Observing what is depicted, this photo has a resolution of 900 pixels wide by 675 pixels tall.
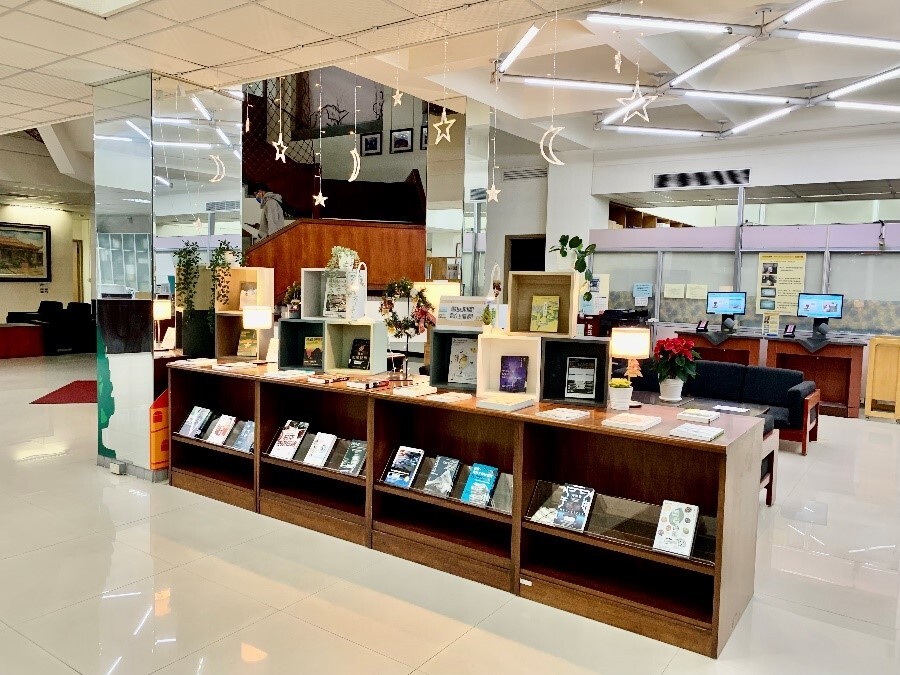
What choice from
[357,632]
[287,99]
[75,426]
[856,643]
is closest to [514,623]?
[357,632]

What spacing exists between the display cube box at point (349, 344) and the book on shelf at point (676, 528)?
7.86 feet

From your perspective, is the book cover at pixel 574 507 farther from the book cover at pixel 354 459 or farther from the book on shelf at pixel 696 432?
the book cover at pixel 354 459

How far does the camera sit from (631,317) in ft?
36.9

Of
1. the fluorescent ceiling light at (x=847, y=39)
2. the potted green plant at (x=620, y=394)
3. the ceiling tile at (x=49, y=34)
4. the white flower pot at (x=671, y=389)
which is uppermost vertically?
the fluorescent ceiling light at (x=847, y=39)

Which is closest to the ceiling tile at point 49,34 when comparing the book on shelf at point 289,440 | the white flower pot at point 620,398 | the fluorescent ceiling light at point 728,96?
the book on shelf at point 289,440

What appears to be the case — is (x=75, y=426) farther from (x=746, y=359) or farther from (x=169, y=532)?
(x=746, y=359)

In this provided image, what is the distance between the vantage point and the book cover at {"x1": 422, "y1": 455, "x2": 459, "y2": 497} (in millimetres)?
4059

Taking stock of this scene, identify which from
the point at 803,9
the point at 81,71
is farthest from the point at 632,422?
the point at 81,71

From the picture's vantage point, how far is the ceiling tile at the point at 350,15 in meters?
4.16

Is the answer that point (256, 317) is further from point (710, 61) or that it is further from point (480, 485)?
point (710, 61)

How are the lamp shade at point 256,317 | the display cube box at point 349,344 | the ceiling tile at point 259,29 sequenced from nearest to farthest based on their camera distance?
the ceiling tile at point 259,29 < the display cube box at point 349,344 < the lamp shade at point 256,317

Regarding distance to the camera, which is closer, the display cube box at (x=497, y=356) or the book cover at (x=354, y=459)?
the display cube box at (x=497, y=356)

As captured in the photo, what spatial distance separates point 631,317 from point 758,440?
25.5ft

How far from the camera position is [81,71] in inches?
220
